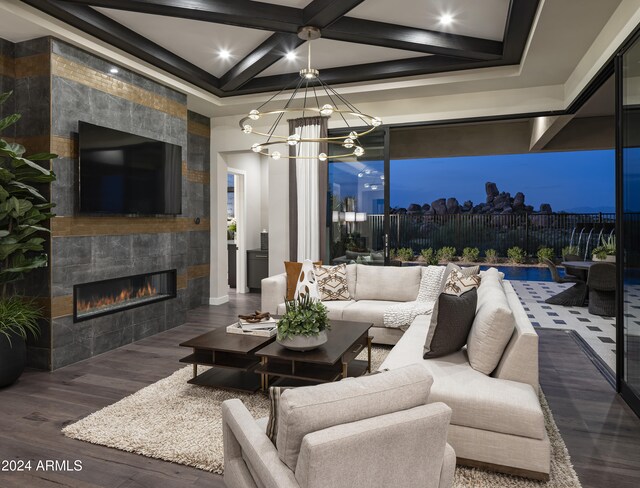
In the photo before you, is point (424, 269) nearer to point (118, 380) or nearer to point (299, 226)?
point (299, 226)

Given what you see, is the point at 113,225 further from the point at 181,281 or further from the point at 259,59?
the point at 259,59

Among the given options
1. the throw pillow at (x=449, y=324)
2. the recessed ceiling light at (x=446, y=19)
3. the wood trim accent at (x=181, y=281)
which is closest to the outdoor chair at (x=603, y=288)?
the recessed ceiling light at (x=446, y=19)

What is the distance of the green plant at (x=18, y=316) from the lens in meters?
3.43

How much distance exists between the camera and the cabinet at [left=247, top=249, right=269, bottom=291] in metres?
7.96

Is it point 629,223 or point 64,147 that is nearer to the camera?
point 629,223

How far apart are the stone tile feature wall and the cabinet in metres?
2.36

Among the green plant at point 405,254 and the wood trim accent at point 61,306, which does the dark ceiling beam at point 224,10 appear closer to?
the wood trim accent at point 61,306

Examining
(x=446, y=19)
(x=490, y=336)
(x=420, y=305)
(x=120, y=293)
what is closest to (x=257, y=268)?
(x=120, y=293)

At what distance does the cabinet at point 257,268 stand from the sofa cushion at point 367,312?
354 centimetres

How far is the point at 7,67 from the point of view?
3941mm

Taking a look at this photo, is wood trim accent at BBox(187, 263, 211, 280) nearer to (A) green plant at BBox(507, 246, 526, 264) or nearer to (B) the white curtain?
(B) the white curtain

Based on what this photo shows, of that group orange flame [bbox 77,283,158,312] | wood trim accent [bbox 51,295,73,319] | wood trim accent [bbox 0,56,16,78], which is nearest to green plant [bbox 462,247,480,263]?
orange flame [bbox 77,283,158,312]

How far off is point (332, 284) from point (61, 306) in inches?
105

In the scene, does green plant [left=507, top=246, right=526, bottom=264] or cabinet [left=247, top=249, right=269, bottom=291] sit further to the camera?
green plant [left=507, top=246, right=526, bottom=264]
